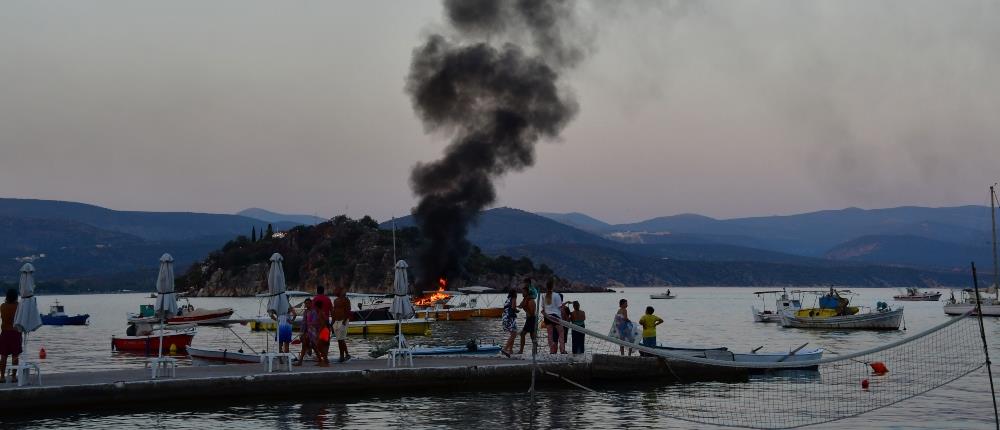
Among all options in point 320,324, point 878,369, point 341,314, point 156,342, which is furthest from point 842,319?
point 320,324

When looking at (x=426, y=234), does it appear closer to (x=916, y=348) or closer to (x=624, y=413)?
(x=916, y=348)

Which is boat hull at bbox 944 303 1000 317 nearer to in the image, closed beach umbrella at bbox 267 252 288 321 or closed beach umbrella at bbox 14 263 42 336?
closed beach umbrella at bbox 267 252 288 321

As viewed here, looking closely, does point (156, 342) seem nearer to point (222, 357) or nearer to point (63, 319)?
point (222, 357)

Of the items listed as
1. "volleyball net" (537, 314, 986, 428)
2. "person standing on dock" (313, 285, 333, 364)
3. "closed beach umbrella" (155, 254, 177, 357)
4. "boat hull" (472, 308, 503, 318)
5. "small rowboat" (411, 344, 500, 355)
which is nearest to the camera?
"volleyball net" (537, 314, 986, 428)

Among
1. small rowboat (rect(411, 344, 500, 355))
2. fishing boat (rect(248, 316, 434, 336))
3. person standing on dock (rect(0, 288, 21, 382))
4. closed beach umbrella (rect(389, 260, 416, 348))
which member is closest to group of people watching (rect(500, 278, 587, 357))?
small rowboat (rect(411, 344, 500, 355))

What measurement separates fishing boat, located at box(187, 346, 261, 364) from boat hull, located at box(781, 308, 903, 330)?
57788 millimetres

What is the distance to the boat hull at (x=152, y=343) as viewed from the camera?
59.1 meters

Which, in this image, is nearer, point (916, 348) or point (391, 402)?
point (391, 402)

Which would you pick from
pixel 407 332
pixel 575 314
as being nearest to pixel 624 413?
pixel 575 314

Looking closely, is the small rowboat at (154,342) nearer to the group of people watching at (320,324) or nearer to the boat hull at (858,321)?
the group of people watching at (320,324)

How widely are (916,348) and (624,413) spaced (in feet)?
131

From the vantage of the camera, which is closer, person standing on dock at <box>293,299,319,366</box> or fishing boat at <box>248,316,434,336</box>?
person standing on dock at <box>293,299,319,366</box>

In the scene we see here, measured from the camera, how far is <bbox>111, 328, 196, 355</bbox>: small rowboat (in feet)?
194

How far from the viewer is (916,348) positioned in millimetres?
63062
